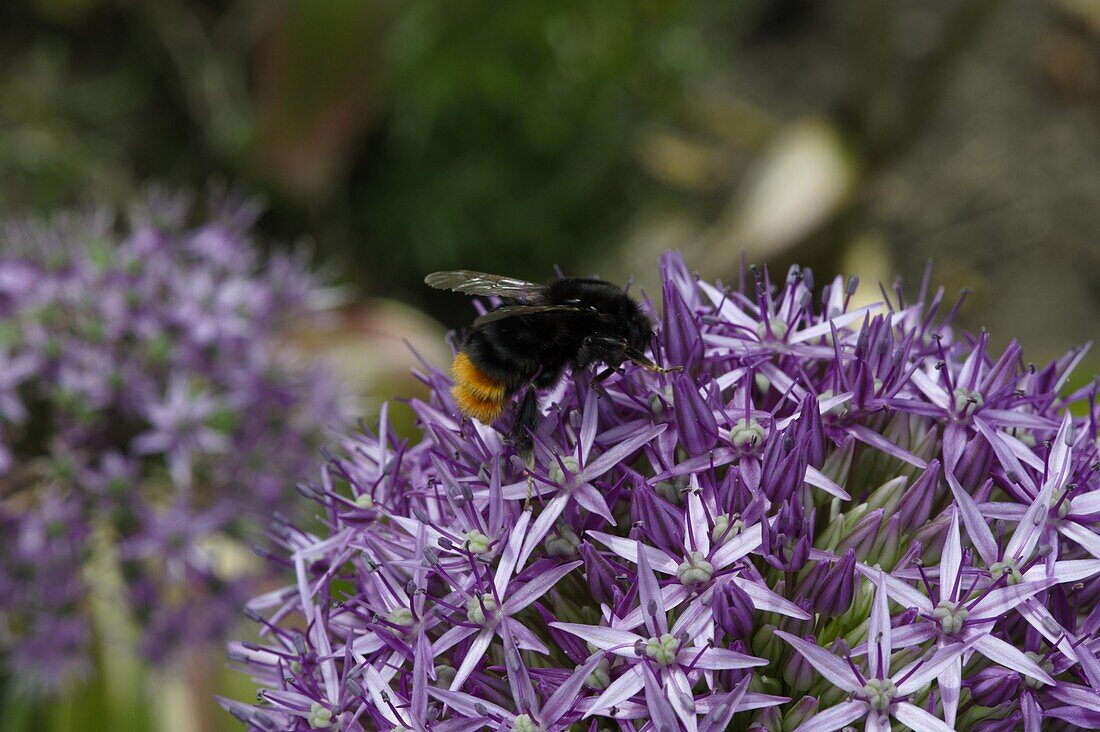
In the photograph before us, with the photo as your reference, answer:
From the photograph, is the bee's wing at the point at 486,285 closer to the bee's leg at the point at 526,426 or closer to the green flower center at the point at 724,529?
the bee's leg at the point at 526,426

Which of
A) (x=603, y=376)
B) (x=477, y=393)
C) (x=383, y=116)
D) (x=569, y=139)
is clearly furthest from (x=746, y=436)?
(x=383, y=116)

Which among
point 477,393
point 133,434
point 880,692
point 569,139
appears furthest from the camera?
point 569,139

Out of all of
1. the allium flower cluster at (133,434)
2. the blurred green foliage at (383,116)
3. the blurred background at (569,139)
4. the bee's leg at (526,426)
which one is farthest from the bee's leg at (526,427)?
the blurred green foliage at (383,116)

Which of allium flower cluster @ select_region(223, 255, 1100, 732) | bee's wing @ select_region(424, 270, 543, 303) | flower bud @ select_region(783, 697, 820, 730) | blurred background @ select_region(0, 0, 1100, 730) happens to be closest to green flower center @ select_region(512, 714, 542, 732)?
allium flower cluster @ select_region(223, 255, 1100, 732)

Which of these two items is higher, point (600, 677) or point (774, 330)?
point (774, 330)

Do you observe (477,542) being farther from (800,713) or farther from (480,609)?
(800,713)

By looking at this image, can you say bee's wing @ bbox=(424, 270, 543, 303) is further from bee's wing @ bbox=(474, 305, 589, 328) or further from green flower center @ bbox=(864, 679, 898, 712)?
green flower center @ bbox=(864, 679, 898, 712)
